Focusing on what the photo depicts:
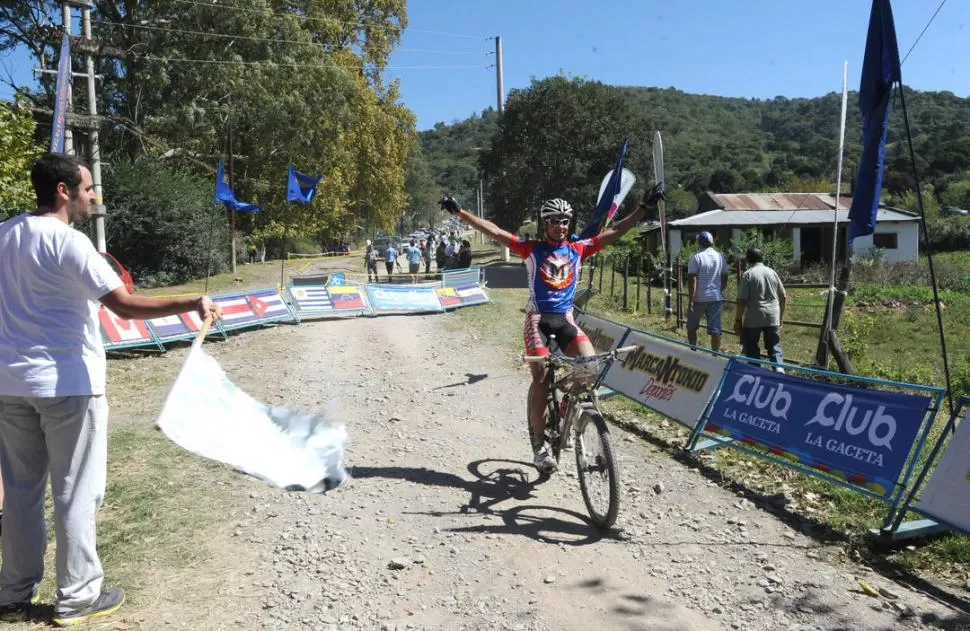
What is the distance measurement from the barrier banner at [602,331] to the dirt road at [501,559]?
1995 mm

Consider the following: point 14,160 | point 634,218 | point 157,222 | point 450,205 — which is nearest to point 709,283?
point 634,218

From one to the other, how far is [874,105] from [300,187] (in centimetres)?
1927

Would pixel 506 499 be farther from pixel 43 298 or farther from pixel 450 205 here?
pixel 43 298

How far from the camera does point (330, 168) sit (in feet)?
128

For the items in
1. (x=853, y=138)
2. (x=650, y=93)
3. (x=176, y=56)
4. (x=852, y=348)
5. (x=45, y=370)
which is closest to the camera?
(x=45, y=370)

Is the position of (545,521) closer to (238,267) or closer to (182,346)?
(182,346)

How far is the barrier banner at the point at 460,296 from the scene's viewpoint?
18828mm

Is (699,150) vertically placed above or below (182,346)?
above

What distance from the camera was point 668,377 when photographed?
25.5ft

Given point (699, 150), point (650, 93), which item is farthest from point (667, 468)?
point (650, 93)

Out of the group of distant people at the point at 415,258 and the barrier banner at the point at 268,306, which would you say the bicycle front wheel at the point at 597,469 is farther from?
the group of distant people at the point at 415,258

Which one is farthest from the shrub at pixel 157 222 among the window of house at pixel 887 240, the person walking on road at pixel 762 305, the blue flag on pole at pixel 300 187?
the window of house at pixel 887 240

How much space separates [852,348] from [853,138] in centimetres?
7762

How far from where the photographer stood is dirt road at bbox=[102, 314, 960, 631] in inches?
155
